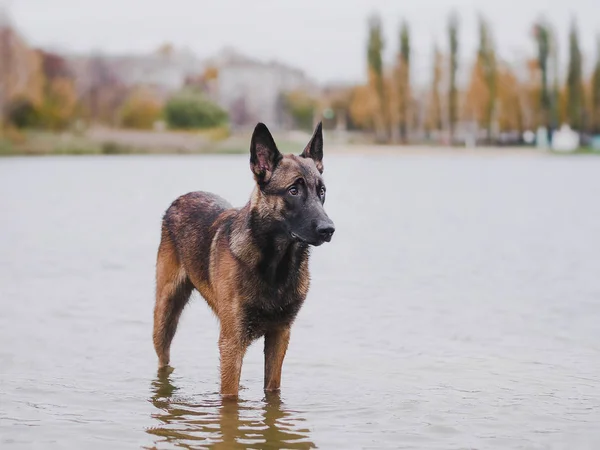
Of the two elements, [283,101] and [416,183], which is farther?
[283,101]

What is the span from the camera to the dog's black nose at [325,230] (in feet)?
23.5

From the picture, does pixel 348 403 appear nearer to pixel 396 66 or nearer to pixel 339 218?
pixel 339 218

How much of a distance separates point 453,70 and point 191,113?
94.6ft

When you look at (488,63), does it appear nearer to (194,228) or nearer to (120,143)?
(120,143)

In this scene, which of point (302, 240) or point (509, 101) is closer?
point (302, 240)

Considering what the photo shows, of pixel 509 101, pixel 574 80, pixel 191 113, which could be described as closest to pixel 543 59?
pixel 574 80

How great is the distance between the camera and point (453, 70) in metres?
114

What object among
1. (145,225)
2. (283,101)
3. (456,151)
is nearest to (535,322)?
(145,225)

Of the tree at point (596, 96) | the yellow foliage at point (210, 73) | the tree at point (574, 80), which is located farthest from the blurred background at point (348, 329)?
the yellow foliage at point (210, 73)

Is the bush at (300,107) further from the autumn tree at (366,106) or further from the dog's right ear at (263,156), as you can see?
the dog's right ear at (263,156)

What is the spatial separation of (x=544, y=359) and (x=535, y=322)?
7.31 feet

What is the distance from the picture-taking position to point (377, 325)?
40.9 feet

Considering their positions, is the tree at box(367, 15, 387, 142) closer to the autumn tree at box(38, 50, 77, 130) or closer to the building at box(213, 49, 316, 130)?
the autumn tree at box(38, 50, 77, 130)

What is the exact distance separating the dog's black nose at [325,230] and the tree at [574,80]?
10677 cm
